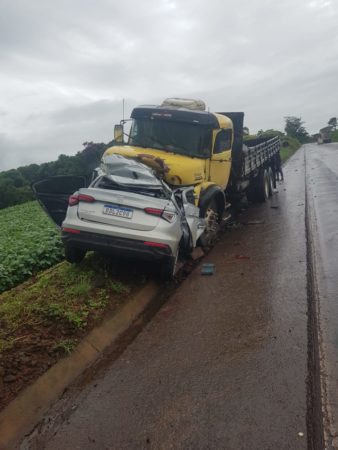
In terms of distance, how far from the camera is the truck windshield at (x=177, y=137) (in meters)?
8.19

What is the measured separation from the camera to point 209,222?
7.94m

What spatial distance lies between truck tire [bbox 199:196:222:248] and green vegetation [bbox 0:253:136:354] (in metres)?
2.01

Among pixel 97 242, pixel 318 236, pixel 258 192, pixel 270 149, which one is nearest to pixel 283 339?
pixel 97 242

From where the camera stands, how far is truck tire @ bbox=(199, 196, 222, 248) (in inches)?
304

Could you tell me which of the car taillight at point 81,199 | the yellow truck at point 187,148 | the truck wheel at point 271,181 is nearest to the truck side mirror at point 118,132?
the yellow truck at point 187,148

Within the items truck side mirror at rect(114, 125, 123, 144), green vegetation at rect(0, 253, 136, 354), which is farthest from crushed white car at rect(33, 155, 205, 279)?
truck side mirror at rect(114, 125, 123, 144)

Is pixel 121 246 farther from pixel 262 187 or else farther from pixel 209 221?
pixel 262 187

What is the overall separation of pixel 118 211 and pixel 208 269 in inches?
85.0

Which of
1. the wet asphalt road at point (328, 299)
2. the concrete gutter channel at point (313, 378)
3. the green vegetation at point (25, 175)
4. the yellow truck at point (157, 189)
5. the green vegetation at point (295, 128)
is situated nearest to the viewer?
the concrete gutter channel at point (313, 378)

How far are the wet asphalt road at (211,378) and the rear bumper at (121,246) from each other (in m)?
0.80

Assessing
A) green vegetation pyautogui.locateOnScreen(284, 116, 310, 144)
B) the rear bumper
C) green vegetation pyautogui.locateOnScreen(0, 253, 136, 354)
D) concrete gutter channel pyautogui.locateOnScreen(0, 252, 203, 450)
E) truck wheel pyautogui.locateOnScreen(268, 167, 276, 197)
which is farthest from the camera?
green vegetation pyautogui.locateOnScreen(284, 116, 310, 144)

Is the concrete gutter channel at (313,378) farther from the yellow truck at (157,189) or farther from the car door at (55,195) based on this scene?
the car door at (55,195)

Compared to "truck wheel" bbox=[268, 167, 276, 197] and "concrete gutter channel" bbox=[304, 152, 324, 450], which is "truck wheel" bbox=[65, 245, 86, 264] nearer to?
→ "concrete gutter channel" bbox=[304, 152, 324, 450]

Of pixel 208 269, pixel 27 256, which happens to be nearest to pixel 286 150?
pixel 208 269
